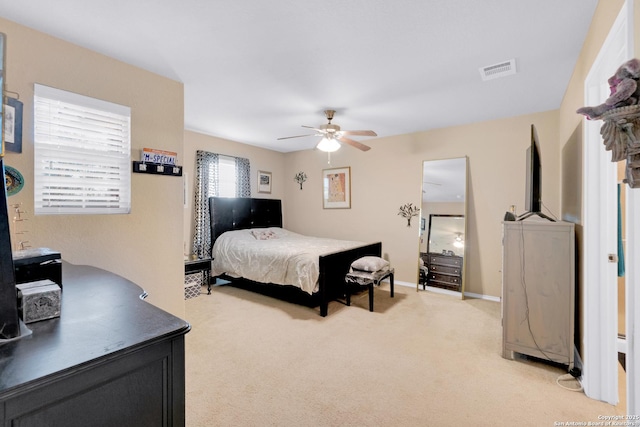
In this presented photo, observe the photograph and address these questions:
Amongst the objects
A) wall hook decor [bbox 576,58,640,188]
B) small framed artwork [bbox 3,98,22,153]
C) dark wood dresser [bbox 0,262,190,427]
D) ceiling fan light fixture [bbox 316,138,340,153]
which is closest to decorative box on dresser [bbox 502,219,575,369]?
wall hook decor [bbox 576,58,640,188]

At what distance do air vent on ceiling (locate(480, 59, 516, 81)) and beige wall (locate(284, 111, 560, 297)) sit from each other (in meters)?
1.53

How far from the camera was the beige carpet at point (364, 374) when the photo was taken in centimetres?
176

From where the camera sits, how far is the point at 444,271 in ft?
13.9

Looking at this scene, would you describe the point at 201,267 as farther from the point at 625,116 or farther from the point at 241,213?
the point at 625,116

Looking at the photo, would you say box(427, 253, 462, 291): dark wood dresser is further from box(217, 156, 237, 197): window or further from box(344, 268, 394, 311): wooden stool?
box(217, 156, 237, 197): window

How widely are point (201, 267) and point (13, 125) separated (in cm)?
274

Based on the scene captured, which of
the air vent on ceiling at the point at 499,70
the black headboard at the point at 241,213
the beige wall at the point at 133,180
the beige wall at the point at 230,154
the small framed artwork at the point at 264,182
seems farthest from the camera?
the small framed artwork at the point at 264,182

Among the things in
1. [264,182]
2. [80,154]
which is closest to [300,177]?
[264,182]

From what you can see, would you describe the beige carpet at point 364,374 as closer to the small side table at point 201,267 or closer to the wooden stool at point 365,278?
the wooden stool at point 365,278

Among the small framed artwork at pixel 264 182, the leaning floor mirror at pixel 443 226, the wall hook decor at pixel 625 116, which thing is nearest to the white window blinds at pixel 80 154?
the wall hook decor at pixel 625 116

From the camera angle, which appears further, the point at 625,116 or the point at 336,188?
the point at 336,188

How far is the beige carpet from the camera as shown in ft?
5.78

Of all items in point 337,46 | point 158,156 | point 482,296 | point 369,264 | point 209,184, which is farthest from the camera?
point 209,184

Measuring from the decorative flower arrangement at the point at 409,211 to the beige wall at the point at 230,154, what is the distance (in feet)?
8.93
